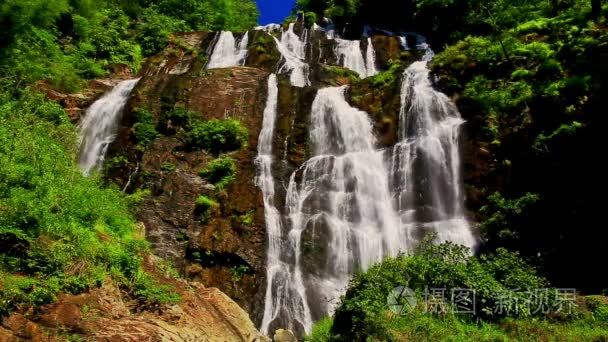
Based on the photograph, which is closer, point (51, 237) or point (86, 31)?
point (51, 237)

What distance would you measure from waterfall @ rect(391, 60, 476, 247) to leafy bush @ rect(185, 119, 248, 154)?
5858mm

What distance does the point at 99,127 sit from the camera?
20.0 m

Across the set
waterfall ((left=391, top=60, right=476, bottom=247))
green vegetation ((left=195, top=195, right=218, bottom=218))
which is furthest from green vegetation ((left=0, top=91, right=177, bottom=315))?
waterfall ((left=391, top=60, right=476, bottom=247))

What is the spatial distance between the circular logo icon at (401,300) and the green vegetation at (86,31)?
14596 millimetres

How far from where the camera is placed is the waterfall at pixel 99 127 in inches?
738

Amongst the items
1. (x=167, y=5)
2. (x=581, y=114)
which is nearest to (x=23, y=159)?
(x=581, y=114)

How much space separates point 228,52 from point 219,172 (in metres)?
13.6

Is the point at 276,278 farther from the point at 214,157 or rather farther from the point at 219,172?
the point at 214,157

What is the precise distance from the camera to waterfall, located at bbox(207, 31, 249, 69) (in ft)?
92.6

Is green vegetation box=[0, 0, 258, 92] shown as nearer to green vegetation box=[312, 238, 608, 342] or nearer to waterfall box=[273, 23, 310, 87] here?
waterfall box=[273, 23, 310, 87]

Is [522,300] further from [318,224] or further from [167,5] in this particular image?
[167,5]

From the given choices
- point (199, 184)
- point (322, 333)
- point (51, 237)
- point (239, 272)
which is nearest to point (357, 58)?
point (199, 184)

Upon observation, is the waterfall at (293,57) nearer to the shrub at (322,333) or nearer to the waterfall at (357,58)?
the waterfall at (357,58)

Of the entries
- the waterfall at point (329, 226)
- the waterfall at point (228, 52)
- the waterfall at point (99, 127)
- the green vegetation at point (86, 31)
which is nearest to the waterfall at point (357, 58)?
the waterfall at point (228, 52)
